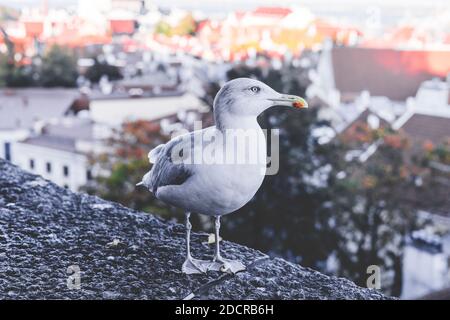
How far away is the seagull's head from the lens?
95 cm

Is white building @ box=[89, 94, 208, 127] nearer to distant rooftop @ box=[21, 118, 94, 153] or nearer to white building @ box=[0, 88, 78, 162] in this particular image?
distant rooftop @ box=[21, 118, 94, 153]

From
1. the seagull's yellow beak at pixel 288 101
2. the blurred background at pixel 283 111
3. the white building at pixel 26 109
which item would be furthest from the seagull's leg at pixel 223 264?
the white building at pixel 26 109

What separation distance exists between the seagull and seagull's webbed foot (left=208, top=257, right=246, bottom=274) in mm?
106

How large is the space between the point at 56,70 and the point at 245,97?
753 cm

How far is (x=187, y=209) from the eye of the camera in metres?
1.02

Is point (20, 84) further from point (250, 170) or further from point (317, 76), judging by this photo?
point (250, 170)

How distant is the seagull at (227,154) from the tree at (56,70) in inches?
294

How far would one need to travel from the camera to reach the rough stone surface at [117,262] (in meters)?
1.04

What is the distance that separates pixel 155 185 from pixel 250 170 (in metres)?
0.17

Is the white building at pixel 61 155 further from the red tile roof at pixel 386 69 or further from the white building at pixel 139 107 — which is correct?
the red tile roof at pixel 386 69

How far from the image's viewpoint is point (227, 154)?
96 cm

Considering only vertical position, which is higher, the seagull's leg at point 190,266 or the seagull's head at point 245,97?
the seagull's head at point 245,97
